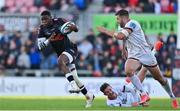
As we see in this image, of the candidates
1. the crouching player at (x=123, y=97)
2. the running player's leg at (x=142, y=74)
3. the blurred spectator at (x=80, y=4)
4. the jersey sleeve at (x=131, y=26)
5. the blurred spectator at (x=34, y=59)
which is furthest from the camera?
the blurred spectator at (x=80, y=4)

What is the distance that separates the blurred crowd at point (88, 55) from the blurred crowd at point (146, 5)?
139cm

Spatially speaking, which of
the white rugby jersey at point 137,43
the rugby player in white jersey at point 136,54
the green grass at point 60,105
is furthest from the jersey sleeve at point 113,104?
the white rugby jersey at point 137,43

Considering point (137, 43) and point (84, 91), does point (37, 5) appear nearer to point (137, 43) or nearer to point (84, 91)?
point (84, 91)

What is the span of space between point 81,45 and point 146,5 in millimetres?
3234

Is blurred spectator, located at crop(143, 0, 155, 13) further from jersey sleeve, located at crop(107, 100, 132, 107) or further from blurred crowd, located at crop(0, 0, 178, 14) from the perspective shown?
jersey sleeve, located at crop(107, 100, 132, 107)

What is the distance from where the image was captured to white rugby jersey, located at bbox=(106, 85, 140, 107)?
57.3 feet

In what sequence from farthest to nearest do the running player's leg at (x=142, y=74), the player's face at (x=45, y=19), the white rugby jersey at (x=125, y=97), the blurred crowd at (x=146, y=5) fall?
the blurred crowd at (x=146, y=5)
the running player's leg at (x=142, y=74)
the player's face at (x=45, y=19)
the white rugby jersey at (x=125, y=97)

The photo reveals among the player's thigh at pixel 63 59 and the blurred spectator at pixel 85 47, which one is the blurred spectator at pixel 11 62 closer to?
the blurred spectator at pixel 85 47

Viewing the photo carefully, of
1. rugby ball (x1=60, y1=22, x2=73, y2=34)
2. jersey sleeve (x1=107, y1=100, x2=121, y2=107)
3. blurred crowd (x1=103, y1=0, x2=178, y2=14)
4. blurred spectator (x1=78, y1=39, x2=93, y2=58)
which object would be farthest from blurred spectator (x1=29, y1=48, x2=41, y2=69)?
jersey sleeve (x1=107, y1=100, x2=121, y2=107)

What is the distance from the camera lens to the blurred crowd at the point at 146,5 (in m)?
30.0

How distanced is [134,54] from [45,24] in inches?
89.7

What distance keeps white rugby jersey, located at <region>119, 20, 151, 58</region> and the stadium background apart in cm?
814

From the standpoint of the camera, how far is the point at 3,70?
28.8 metres

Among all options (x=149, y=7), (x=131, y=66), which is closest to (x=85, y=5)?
(x=149, y=7)
